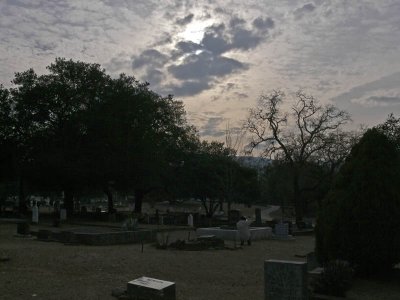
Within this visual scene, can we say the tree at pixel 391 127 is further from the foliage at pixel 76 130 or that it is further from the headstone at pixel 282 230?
the foliage at pixel 76 130

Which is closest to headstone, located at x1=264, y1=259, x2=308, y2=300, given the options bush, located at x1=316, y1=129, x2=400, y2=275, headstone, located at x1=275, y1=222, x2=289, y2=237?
bush, located at x1=316, y1=129, x2=400, y2=275

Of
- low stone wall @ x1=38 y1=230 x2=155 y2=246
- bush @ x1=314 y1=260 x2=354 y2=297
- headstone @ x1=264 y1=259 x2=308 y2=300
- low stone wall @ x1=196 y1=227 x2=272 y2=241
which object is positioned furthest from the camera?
low stone wall @ x1=196 y1=227 x2=272 y2=241

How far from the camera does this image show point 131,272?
12523 mm

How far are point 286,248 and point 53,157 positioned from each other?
2232 cm

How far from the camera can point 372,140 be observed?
12266mm

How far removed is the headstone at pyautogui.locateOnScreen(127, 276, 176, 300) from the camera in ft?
27.9

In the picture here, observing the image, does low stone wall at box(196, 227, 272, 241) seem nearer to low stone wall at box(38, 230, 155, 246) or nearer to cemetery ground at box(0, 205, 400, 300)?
low stone wall at box(38, 230, 155, 246)

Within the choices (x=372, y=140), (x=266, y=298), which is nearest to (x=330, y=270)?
(x=266, y=298)

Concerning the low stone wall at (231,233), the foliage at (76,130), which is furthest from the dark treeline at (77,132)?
the low stone wall at (231,233)

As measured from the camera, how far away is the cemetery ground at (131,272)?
9836mm

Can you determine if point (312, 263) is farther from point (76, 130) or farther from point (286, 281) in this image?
point (76, 130)

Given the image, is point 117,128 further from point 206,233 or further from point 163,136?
point 206,233

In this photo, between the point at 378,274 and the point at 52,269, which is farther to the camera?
the point at 52,269

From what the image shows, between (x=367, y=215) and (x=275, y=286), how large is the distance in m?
4.02
